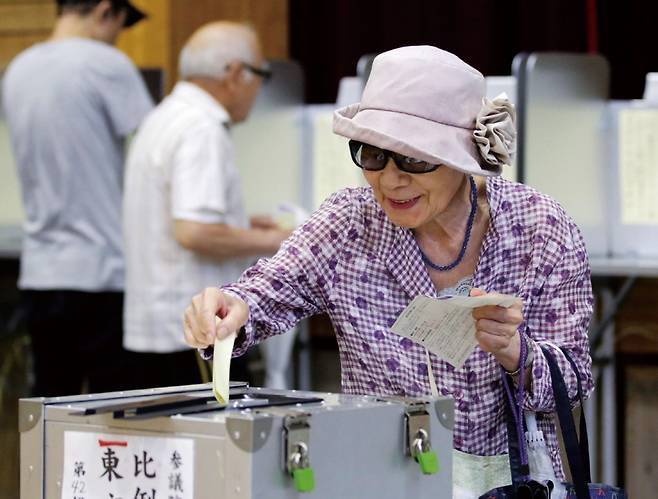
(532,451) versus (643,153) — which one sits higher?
(643,153)

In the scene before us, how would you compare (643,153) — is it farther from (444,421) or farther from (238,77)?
(444,421)

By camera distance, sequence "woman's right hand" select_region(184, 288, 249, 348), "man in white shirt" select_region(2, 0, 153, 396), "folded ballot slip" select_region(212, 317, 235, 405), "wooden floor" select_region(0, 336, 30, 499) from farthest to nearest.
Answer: "wooden floor" select_region(0, 336, 30, 499) < "man in white shirt" select_region(2, 0, 153, 396) < "woman's right hand" select_region(184, 288, 249, 348) < "folded ballot slip" select_region(212, 317, 235, 405)

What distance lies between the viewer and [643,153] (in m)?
4.15

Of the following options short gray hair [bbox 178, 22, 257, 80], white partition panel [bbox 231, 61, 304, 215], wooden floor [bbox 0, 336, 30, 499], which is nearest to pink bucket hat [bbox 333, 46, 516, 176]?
short gray hair [bbox 178, 22, 257, 80]

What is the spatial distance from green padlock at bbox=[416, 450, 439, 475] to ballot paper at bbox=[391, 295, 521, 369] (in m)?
0.22

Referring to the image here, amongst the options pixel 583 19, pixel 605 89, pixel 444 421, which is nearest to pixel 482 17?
pixel 583 19

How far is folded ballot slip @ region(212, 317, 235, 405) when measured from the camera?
158 centimetres

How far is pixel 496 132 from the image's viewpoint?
1.87m

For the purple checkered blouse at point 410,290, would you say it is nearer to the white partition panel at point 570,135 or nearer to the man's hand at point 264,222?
the man's hand at point 264,222

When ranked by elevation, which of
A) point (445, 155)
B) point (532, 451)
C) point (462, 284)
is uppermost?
point (445, 155)

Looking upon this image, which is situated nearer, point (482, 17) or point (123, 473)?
point (123, 473)

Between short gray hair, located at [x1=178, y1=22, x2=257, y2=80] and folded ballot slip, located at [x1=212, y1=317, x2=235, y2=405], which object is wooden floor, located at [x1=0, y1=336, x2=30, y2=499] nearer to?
short gray hair, located at [x1=178, y1=22, x2=257, y2=80]

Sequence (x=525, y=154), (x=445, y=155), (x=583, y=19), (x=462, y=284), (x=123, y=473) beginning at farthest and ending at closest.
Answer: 1. (x=583, y=19)
2. (x=525, y=154)
3. (x=462, y=284)
4. (x=445, y=155)
5. (x=123, y=473)

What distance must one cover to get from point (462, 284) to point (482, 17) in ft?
11.3
